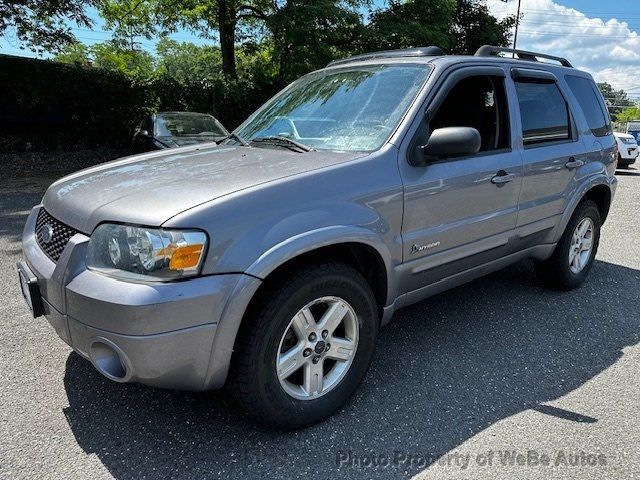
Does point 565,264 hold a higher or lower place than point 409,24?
lower

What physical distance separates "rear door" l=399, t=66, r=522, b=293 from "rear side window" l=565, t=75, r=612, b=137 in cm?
→ 119

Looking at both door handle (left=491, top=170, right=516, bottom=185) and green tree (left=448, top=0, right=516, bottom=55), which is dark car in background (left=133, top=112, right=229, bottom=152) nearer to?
door handle (left=491, top=170, right=516, bottom=185)

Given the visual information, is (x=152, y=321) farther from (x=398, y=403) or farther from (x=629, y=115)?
(x=629, y=115)

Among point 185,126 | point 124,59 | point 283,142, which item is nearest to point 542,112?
point 283,142

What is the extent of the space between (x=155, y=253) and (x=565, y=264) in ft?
11.6

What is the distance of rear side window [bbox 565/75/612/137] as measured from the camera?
4367 millimetres

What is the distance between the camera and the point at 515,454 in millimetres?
2385

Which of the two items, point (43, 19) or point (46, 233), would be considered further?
point (43, 19)

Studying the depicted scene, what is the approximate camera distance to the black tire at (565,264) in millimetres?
4270

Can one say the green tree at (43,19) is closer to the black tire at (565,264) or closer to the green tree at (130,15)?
the green tree at (130,15)

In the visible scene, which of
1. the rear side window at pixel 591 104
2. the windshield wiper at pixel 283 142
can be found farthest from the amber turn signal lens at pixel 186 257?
the rear side window at pixel 591 104

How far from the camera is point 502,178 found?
337 cm

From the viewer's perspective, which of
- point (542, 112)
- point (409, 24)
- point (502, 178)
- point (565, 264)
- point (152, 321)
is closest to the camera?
point (152, 321)

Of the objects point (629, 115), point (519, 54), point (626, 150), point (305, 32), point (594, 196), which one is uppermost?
point (305, 32)
